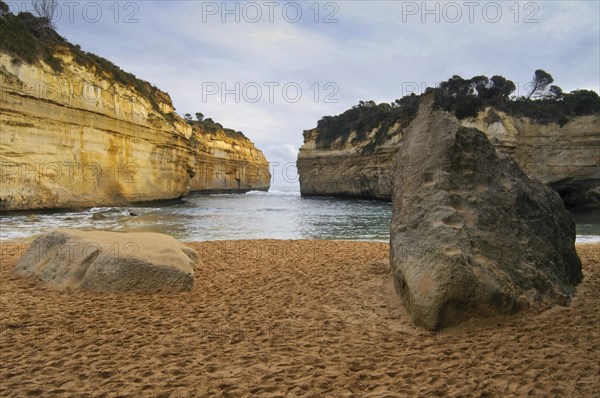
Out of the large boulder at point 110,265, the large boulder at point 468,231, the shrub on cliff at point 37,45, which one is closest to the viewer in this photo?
the large boulder at point 468,231

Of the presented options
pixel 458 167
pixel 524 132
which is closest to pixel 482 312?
pixel 458 167

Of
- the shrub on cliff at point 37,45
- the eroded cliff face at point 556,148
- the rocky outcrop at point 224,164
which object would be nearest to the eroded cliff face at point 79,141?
the shrub on cliff at point 37,45

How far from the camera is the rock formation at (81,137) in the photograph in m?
17.8

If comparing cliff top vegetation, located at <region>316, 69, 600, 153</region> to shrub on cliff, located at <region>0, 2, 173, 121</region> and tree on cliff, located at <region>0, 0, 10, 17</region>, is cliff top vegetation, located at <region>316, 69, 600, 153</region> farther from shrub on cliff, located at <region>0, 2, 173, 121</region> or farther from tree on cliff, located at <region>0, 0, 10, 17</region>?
tree on cliff, located at <region>0, 0, 10, 17</region>

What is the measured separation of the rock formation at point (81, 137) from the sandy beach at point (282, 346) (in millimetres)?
15654

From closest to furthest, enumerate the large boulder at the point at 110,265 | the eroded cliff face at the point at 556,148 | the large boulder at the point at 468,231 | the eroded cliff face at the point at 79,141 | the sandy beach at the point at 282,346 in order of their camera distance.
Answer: the sandy beach at the point at 282,346, the large boulder at the point at 468,231, the large boulder at the point at 110,265, the eroded cliff face at the point at 79,141, the eroded cliff face at the point at 556,148

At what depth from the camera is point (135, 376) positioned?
9.92 feet

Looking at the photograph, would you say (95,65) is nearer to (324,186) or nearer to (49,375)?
(49,375)

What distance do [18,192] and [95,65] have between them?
10095 millimetres

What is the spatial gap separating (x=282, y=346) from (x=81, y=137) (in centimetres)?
2222

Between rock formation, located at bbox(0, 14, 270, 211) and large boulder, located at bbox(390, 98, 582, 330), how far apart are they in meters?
19.3

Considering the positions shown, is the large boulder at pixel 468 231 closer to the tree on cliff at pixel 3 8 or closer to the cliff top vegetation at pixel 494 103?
the cliff top vegetation at pixel 494 103

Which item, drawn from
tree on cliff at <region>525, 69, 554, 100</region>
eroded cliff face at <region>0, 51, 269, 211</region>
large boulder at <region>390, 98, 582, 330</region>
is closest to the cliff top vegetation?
tree on cliff at <region>525, 69, 554, 100</region>

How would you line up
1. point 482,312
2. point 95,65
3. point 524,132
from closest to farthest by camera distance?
point 482,312, point 95,65, point 524,132
